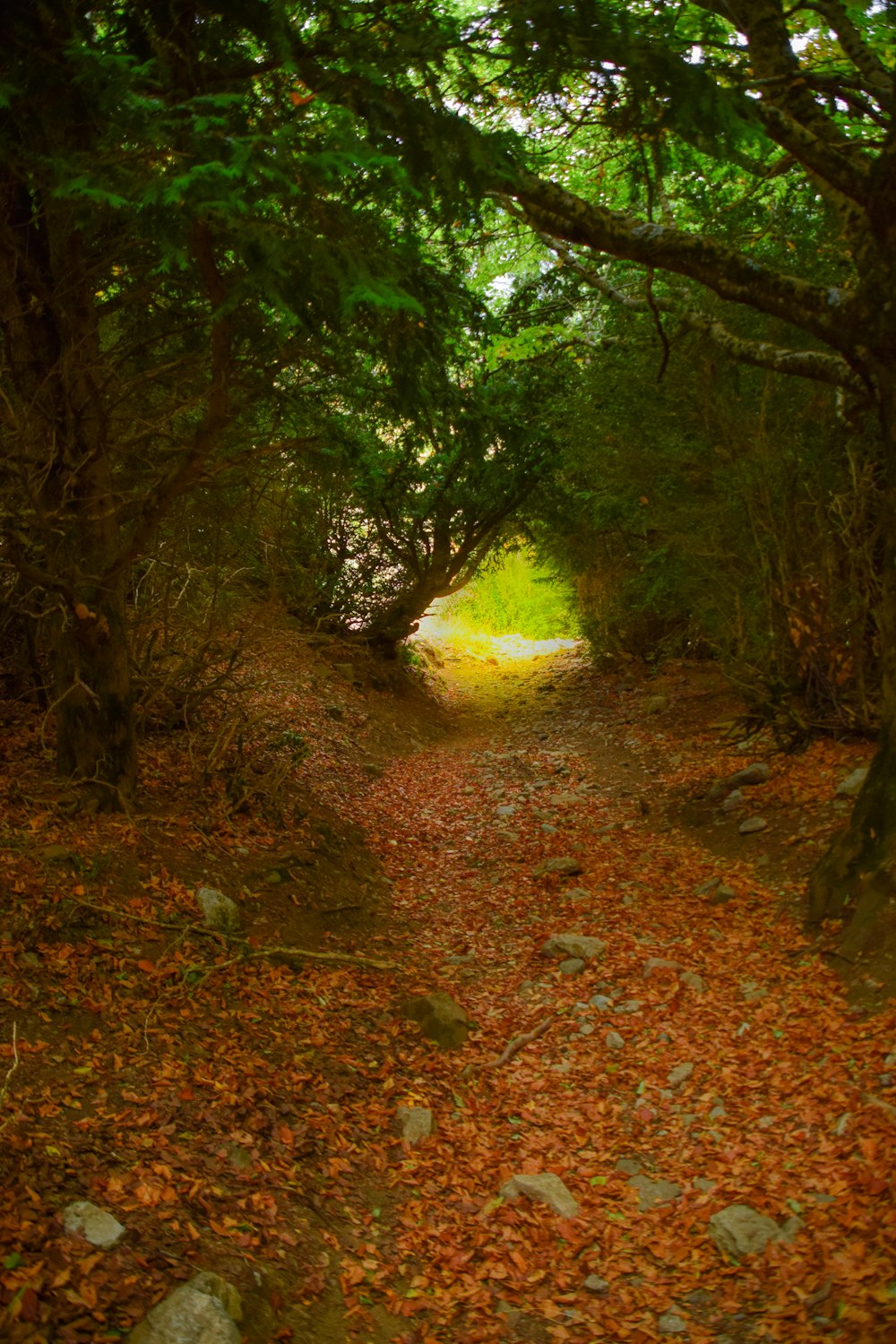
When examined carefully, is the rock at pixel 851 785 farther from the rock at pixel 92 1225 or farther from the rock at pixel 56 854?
the rock at pixel 92 1225

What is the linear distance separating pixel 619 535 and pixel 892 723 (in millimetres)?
8579

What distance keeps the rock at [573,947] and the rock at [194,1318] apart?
2942 mm

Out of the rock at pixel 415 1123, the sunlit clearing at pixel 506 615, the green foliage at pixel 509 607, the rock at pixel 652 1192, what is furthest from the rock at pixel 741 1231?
the green foliage at pixel 509 607

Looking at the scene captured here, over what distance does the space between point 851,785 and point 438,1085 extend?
3417mm

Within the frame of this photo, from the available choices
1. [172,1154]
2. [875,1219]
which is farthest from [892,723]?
[172,1154]

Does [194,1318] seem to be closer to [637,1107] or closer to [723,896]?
[637,1107]

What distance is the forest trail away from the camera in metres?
2.78

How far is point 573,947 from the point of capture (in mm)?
5266

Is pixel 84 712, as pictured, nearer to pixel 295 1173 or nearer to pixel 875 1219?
→ pixel 295 1173

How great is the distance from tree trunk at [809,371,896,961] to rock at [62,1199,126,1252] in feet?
10.7

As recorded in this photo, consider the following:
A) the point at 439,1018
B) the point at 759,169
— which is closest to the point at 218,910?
the point at 439,1018

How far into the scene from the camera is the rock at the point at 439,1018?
438 centimetres

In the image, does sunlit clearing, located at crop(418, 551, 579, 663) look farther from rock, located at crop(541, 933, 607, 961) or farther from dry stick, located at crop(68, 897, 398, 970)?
dry stick, located at crop(68, 897, 398, 970)

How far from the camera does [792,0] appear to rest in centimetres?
628
